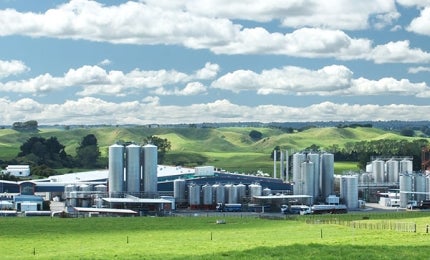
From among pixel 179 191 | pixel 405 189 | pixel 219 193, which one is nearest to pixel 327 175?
pixel 405 189

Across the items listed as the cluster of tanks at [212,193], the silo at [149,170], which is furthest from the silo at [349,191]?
the silo at [149,170]

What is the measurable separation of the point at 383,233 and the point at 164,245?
793 inches

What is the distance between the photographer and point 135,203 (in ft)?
356

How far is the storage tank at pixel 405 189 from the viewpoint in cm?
12012

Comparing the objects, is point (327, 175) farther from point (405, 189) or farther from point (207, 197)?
point (207, 197)

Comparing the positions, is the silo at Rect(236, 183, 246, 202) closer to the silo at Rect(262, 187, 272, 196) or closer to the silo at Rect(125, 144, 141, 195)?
the silo at Rect(262, 187, 272, 196)

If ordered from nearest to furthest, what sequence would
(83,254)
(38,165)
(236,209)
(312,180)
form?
(83,254)
(236,209)
(312,180)
(38,165)

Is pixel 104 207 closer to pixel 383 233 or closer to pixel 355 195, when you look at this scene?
pixel 355 195

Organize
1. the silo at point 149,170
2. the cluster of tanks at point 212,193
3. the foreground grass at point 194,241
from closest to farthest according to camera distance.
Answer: the foreground grass at point 194,241 < the cluster of tanks at point 212,193 < the silo at point 149,170

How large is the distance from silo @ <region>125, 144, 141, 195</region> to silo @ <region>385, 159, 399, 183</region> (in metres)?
53.2

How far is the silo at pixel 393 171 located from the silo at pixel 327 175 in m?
22.8

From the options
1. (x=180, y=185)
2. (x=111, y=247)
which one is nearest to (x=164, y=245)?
(x=111, y=247)

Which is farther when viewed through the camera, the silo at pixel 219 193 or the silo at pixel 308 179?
the silo at pixel 308 179

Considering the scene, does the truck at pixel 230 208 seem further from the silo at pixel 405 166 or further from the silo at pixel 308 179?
the silo at pixel 405 166
